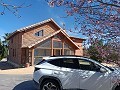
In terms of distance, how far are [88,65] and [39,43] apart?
72.4 feet

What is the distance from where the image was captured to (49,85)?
1077cm

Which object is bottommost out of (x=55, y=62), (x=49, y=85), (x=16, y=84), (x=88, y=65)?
(x=16, y=84)

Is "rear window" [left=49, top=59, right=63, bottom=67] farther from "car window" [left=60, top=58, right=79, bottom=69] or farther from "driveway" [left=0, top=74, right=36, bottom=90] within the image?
"driveway" [left=0, top=74, right=36, bottom=90]

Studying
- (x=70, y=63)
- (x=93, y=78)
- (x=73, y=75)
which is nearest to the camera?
(x=93, y=78)

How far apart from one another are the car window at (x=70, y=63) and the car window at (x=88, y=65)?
0.17m

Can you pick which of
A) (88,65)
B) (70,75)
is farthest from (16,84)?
(88,65)

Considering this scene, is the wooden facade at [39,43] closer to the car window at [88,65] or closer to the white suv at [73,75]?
the white suv at [73,75]

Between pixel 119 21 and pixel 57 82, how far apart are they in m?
6.63

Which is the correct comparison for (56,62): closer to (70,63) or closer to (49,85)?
(70,63)

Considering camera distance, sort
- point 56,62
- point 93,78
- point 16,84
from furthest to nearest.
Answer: point 16,84 → point 56,62 → point 93,78

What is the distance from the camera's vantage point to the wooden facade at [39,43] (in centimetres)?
3194

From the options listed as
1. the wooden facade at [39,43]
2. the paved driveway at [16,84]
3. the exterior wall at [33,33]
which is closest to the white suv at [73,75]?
the paved driveway at [16,84]

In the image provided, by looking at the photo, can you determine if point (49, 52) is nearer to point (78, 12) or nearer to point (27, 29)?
point (27, 29)

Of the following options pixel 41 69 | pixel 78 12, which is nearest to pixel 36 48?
pixel 41 69
